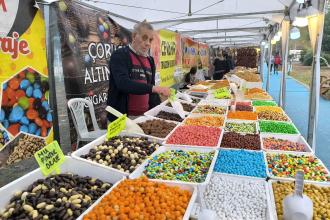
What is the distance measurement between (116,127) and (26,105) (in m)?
1.90

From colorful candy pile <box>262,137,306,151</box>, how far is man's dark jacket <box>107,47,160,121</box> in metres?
1.29

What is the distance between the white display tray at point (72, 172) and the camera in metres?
1.59

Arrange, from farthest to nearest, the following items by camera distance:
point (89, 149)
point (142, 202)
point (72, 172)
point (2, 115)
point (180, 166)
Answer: point (2, 115), point (89, 149), point (180, 166), point (72, 172), point (142, 202)

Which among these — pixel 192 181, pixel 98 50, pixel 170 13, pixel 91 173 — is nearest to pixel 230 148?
pixel 192 181

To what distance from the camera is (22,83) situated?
142 inches

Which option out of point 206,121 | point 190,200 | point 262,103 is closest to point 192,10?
point 262,103

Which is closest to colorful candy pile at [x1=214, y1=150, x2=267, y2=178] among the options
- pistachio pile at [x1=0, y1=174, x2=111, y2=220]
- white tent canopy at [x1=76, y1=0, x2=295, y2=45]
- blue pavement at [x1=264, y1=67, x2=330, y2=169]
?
pistachio pile at [x1=0, y1=174, x2=111, y2=220]

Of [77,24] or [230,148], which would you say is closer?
[230,148]

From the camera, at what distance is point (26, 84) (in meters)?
3.69

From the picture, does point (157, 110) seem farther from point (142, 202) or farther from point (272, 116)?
point (142, 202)

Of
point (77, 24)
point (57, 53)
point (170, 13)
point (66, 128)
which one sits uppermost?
point (170, 13)

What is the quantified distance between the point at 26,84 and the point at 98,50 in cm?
168

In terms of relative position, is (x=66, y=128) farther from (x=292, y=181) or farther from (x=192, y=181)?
(x=292, y=181)

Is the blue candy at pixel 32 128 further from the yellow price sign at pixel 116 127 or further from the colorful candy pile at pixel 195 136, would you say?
the colorful candy pile at pixel 195 136
